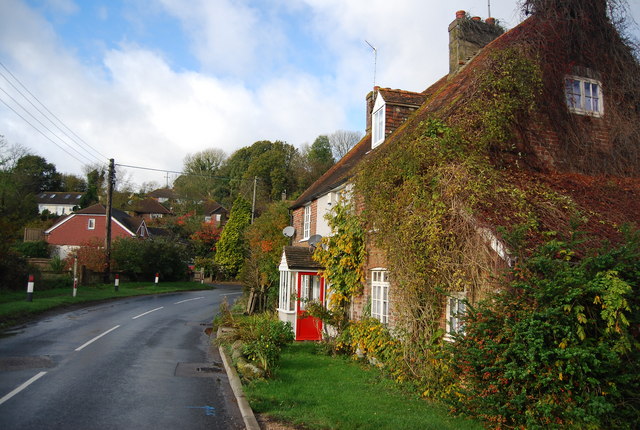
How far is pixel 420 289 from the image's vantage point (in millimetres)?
9164

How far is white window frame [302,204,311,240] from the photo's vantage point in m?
20.8

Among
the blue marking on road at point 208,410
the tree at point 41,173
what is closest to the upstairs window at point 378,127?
the blue marking on road at point 208,410

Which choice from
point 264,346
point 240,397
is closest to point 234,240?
point 264,346

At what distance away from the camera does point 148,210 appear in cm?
7225

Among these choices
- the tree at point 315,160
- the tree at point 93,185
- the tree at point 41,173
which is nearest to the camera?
the tree at point 315,160

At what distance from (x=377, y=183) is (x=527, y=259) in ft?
15.4

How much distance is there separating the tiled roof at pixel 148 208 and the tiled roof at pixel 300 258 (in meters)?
59.6

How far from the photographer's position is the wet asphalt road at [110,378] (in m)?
7.16

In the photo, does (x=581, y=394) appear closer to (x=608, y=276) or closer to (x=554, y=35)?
(x=608, y=276)

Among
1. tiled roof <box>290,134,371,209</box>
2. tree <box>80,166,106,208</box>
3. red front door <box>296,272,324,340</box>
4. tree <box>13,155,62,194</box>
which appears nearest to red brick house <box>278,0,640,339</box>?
tiled roof <box>290,134,371,209</box>

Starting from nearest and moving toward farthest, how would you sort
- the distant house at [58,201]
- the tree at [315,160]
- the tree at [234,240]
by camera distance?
the tree at [234,240] < the tree at [315,160] < the distant house at [58,201]

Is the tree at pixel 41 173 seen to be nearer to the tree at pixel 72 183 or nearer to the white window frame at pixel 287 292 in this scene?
the tree at pixel 72 183

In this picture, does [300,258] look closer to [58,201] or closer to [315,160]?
[315,160]

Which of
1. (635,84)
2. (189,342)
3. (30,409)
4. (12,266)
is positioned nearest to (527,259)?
(30,409)
